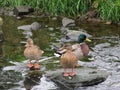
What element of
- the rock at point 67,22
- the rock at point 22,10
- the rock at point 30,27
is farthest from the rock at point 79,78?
the rock at point 22,10

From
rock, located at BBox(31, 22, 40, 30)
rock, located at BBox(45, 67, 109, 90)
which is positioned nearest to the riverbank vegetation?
rock, located at BBox(31, 22, 40, 30)

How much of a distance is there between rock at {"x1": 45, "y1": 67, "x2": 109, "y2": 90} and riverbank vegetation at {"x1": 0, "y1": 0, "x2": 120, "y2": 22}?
5021 millimetres

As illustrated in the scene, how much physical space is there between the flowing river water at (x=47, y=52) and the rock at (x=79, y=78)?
90 millimetres

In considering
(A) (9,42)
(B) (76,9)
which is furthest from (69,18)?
(A) (9,42)

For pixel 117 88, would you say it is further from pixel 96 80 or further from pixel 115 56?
pixel 115 56

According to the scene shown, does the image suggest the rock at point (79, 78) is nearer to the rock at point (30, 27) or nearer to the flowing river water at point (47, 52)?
the flowing river water at point (47, 52)

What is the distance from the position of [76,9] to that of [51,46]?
3.53 meters

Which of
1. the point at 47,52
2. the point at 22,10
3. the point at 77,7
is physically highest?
the point at 77,7

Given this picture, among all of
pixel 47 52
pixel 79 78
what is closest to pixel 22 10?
pixel 47 52

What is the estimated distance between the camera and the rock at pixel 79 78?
8.25 meters

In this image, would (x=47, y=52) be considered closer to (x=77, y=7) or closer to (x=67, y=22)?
(x=67, y=22)

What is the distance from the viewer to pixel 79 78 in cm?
832

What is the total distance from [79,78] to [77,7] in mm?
5996

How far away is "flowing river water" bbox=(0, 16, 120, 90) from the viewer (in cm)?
842
